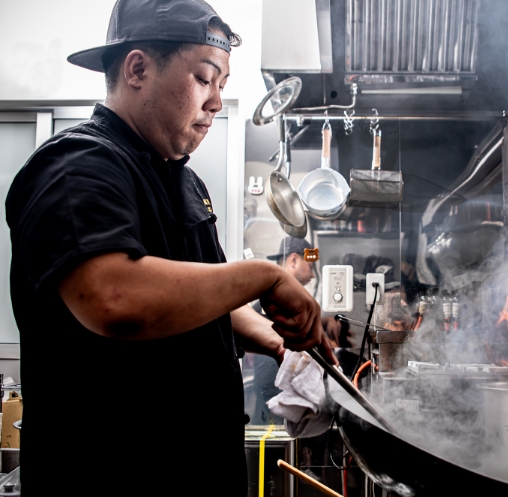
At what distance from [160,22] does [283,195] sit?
1.68 meters

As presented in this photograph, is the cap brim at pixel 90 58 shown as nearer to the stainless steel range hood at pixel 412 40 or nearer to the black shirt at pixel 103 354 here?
the black shirt at pixel 103 354

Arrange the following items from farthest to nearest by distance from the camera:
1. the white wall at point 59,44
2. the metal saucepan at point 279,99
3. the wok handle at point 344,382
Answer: the white wall at point 59,44 < the metal saucepan at point 279,99 < the wok handle at point 344,382

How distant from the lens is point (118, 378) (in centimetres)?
81

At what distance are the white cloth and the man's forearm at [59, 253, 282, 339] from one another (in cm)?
68

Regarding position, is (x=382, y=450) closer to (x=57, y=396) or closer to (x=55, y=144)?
(x=57, y=396)

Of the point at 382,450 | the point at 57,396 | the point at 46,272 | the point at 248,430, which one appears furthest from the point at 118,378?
the point at 248,430

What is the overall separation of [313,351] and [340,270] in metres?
1.58

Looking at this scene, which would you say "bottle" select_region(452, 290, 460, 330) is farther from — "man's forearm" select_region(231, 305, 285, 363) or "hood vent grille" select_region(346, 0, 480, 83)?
"man's forearm" select_region(231, 305, 285, 363)

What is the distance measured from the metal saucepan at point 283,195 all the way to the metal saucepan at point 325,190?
0.18 ft

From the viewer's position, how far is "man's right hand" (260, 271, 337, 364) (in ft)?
2.70

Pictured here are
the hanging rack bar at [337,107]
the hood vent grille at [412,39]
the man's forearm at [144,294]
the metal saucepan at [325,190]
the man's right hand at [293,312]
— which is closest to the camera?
the man's forearm at [144,294]

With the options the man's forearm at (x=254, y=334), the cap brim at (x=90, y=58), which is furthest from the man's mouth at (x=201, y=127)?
the man's forearm at (x=254, y=334)

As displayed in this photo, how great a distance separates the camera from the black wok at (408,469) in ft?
2.46

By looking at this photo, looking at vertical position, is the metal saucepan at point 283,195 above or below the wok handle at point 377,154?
below
